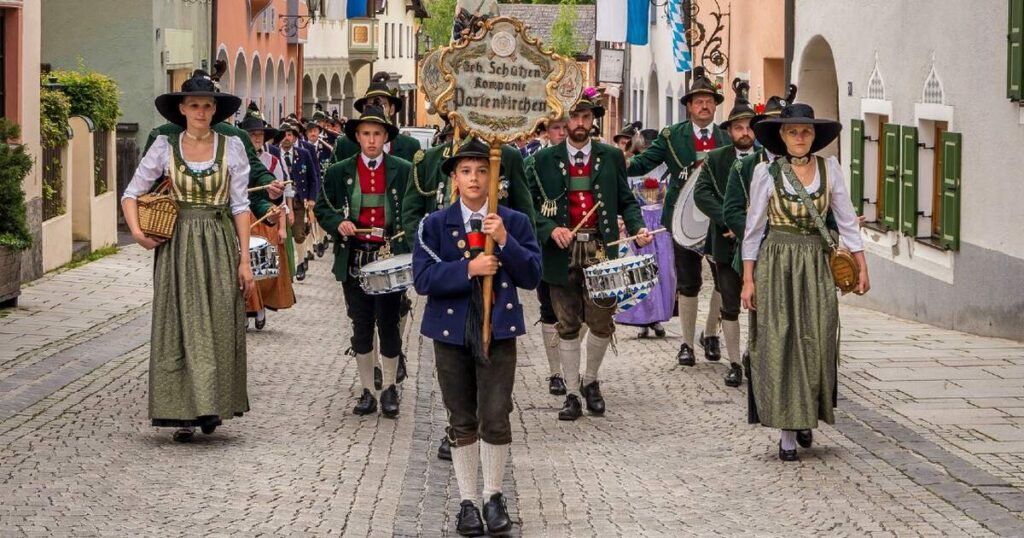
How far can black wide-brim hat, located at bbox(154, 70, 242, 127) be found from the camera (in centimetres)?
1053

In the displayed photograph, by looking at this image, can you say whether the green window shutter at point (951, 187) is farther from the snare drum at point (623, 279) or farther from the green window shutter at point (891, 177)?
the snare drum at point (623, 279)

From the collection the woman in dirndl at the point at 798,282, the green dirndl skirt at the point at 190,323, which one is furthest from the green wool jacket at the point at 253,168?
the woman in dirndl at the point at 798,282

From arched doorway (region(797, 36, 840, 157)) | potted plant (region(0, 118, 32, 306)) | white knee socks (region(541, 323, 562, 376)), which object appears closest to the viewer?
white knee socks (region(541, 323, 562, 376))

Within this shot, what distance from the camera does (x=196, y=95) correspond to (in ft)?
34.4

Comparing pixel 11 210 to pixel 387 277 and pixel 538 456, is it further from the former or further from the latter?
pixel 538 456

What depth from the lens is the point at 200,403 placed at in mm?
10422

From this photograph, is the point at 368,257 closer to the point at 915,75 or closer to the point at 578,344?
the point at 578,344

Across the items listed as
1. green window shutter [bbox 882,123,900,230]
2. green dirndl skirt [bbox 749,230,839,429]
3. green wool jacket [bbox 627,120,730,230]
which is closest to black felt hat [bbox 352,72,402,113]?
green wool jacket [bbox 627,120,730,230]

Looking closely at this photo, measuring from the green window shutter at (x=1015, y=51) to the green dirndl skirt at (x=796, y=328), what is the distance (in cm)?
604

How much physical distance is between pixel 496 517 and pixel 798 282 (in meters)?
2.62

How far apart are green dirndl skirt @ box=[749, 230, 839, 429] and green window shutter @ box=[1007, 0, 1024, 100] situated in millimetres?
6044

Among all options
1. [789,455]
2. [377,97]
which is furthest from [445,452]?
[377,97]

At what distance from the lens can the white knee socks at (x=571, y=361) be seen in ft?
39.6

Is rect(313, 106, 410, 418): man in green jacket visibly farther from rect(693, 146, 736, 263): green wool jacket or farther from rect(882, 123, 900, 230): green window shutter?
rect(882, 123, 900, 230): green window shutter
